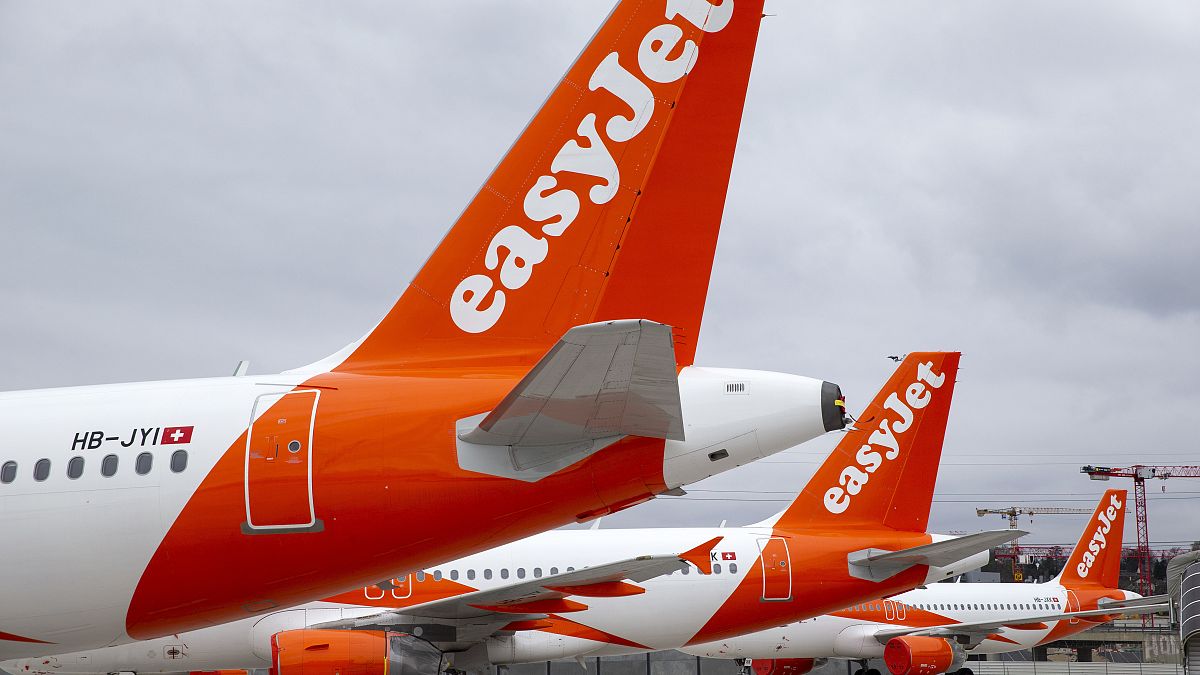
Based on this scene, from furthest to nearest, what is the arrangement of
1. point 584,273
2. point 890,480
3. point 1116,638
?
point 1116,638 < point 890,480 < point 584,273

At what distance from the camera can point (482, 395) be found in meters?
6.89

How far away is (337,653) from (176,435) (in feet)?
21.1

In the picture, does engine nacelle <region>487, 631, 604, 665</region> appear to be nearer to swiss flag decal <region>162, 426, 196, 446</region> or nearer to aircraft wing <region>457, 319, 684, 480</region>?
swiss flag decal <region>162, 426, 196, 446</region>

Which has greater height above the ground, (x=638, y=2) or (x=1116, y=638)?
(x=638, y=2)

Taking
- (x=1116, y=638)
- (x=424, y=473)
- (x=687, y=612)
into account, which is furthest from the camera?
(x=1116, y=638)

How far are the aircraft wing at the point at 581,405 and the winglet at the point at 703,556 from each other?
27.8 feet

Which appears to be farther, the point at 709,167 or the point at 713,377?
the point at 709,167

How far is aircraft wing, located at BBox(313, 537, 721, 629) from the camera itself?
13.8 m

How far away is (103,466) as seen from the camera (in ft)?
23.0

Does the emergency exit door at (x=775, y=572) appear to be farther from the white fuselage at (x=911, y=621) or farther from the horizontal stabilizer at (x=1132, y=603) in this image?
the horizontal stabilizer at (x=1132, y=603)

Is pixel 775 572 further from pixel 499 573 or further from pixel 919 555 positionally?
pixel 499 573

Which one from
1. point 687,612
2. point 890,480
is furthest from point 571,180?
point 890,480

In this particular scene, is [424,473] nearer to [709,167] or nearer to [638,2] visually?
[709,167]

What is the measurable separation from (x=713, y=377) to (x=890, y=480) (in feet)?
44.5
